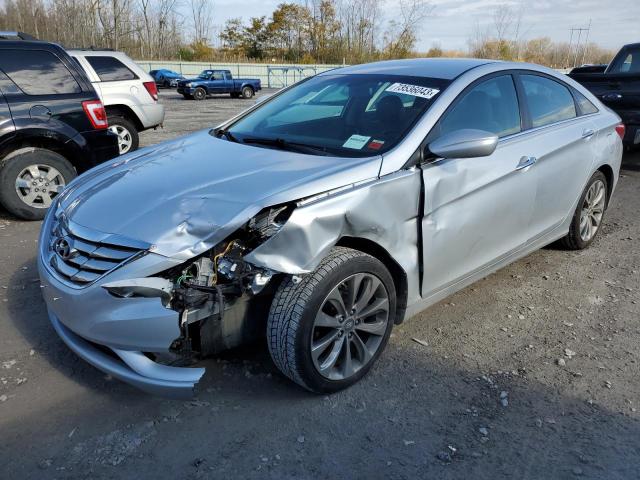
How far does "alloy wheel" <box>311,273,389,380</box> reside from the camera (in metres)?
2.70

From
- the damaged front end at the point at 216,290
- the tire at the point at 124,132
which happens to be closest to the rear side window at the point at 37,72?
the tire at the point at 124,132

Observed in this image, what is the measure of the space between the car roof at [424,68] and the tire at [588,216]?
1520 mm

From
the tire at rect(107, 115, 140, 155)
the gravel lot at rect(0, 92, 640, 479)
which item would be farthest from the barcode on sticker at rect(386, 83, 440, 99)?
the tire at rect(107, 115, 140, 155)

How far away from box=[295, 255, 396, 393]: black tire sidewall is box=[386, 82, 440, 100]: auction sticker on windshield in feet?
3.78

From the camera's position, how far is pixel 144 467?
92.1 inches

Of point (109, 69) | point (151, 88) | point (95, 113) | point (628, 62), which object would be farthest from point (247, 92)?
point (95, 113)

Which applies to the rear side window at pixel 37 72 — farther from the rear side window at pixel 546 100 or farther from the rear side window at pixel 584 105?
the rear side window at pixel 584 105

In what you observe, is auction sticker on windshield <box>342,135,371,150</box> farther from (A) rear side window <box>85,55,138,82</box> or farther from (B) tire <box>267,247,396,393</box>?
(A) rear side window <box>85,55,138,82</box>

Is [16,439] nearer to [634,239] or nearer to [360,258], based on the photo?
[360,258]

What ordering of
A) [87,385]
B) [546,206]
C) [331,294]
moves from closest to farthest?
[331,294] < [87,385] < [546,206]

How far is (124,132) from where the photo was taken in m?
9.37

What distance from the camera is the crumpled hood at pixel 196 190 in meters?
2.46

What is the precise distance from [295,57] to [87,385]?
192ft

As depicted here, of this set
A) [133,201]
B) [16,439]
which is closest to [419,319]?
[133,201]
